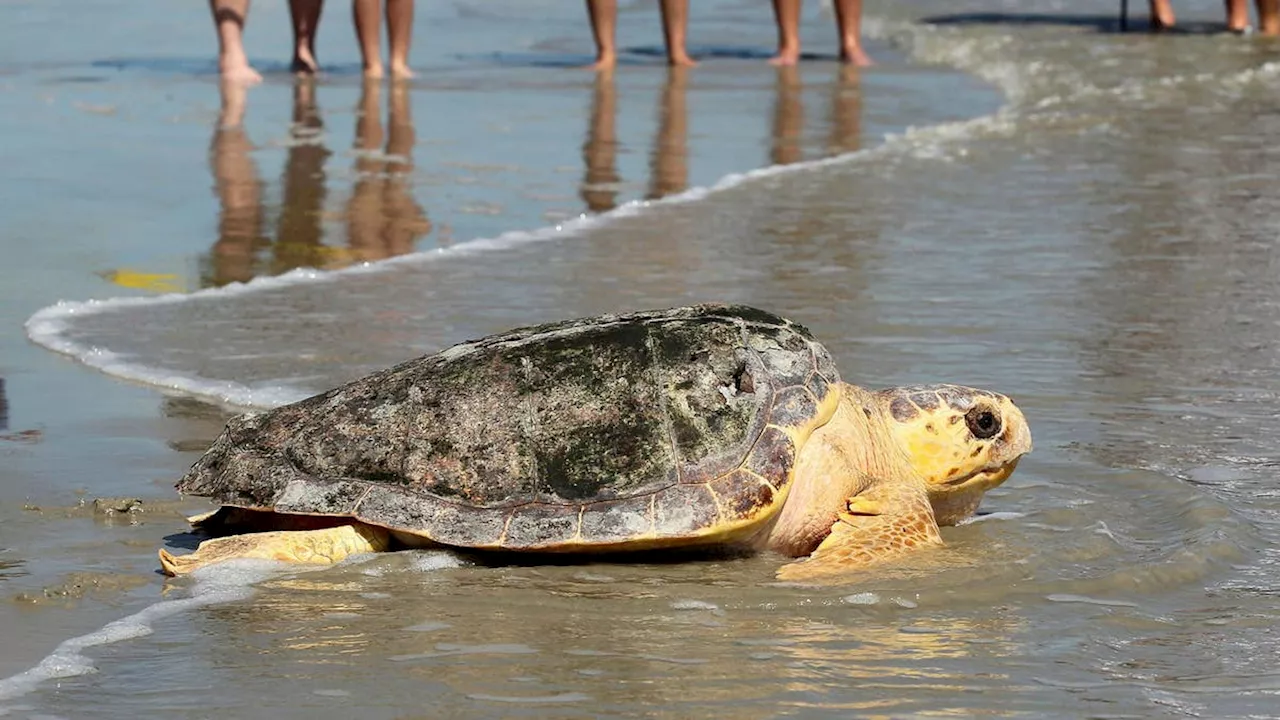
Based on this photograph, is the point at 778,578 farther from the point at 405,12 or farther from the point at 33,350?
the point at 405,12

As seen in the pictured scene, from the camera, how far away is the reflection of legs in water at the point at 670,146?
9.13 meters

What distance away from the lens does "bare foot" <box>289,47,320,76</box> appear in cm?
1393

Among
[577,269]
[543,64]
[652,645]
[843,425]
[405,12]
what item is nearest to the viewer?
[652,645]

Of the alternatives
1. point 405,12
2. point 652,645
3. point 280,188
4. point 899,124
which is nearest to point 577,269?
point 280,188

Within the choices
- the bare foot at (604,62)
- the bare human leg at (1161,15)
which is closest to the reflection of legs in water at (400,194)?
the bare foot at (604,62)

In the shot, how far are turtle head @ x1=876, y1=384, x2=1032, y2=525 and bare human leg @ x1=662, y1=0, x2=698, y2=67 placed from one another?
10.9 meters

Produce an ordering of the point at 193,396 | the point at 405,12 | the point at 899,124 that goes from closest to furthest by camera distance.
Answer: the point at 193,396 → the point at 899,124 → the point at 405,12

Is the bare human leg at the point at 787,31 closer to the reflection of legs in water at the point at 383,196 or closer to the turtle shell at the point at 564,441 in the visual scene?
the reflection of legs in water at the point at 383,196

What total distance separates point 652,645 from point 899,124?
844 cm

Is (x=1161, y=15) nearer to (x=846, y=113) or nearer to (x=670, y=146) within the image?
(x=846, y=113)

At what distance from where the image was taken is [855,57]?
50.0 feet

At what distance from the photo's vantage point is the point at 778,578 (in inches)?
149

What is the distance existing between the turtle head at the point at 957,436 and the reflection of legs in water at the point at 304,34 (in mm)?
10386

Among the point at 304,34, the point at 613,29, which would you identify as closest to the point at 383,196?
the point at 304,34
